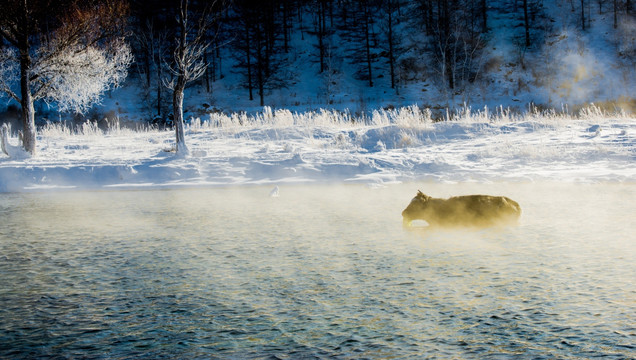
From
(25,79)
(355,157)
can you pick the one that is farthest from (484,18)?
(25,79)

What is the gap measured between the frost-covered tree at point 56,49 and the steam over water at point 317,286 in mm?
9916

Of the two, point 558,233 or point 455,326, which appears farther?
point 558,233

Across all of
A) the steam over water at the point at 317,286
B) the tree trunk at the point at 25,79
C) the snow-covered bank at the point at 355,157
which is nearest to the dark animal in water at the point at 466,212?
the steam over water at the point at 317,286

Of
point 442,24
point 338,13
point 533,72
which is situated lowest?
point 533,72

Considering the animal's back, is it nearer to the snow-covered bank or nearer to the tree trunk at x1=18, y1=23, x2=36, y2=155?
the snow-covered bank

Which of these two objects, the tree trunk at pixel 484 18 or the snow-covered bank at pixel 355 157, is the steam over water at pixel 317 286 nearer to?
the snow-covered bank at pixel 355 157

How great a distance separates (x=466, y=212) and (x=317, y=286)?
2.61 meters

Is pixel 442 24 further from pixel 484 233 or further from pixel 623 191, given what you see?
pixel 484 233

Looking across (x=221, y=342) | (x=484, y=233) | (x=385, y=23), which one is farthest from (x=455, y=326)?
(x=385, y=23)

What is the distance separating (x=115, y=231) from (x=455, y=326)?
4.18 meters

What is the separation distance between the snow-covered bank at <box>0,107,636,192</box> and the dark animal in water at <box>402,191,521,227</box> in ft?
13.5

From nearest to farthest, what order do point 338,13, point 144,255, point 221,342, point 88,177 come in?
point 221,342, point 144,255, point 88,177, point 338,13

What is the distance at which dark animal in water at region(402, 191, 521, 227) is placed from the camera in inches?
223

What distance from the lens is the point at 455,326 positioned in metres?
2.89
